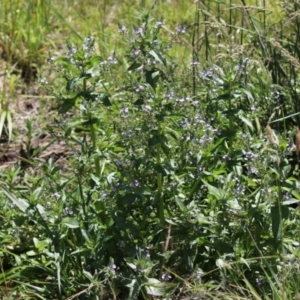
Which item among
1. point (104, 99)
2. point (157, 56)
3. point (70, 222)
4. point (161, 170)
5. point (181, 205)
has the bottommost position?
point (70, 222)

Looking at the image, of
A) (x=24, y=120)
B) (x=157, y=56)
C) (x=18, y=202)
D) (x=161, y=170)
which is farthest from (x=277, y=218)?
(x=24, y=120)

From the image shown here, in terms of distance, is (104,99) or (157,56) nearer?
(157,56)

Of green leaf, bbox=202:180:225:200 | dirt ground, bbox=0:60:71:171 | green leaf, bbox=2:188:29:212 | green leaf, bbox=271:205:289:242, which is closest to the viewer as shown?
green leaf, bbox=271:205:289:242

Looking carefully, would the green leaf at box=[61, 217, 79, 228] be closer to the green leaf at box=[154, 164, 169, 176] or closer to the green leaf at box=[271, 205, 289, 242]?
the green leaf at box=[154, 164, 169, 176]

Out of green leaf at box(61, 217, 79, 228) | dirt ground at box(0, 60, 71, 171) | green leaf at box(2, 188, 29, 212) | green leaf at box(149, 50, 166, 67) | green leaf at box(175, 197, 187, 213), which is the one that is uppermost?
green leaf at box(149, 50, 166, 67)

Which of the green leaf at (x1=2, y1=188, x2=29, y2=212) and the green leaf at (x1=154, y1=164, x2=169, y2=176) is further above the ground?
the green leaf at (x1=154, y1=164, x2=169, y2=176)

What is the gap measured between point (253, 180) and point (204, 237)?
27cm

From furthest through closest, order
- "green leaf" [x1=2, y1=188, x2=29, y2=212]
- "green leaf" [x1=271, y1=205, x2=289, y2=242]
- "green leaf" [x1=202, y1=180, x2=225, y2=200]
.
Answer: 1. "green leaf" [x1=2, y1=188, x2=29, y2=212]
2. "green leaf" [x1=202, y1=180, x2=225, y2=200]
3. "green leaf" [x1=271, y1=205, x2=289, y2=242]

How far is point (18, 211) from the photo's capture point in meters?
3.06

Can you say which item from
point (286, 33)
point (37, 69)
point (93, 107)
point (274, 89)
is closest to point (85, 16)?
point (37, 69)

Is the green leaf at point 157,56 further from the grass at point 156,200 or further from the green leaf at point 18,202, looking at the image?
the green leaf at point 18,202

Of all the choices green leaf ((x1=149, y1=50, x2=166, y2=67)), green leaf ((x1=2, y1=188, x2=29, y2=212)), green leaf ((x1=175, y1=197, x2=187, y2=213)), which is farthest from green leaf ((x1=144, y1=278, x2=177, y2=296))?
green leaf ((x1=149, y1=50, x2=166, y2=67))

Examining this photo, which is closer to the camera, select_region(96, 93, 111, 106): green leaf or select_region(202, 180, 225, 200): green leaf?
select_region(202, 180, 225, 200): green leaf

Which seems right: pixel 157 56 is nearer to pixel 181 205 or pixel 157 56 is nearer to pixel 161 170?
pixel 161 170
